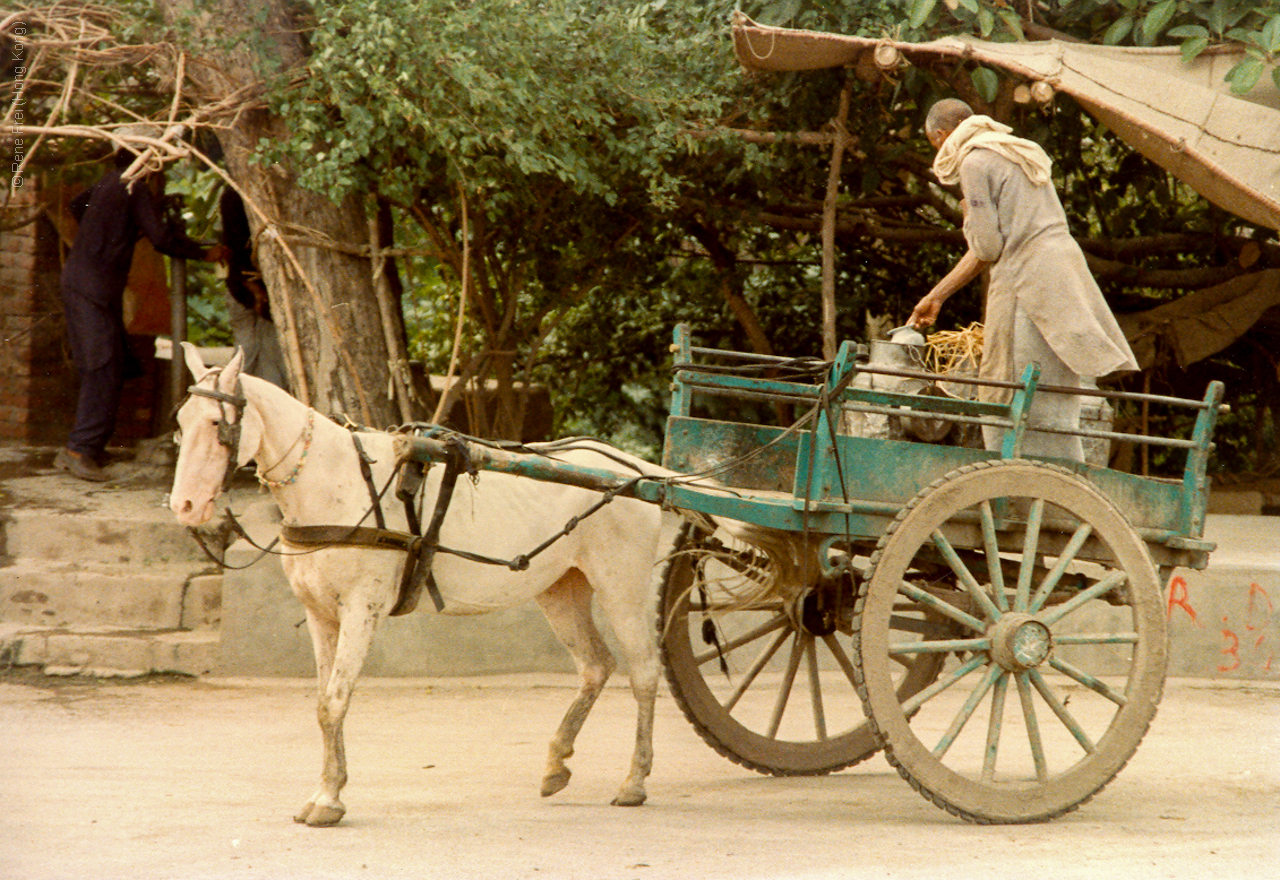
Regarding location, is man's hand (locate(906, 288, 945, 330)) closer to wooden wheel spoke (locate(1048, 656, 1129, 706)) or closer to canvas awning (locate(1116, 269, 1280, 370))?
wooden wheel spoke (locate(1048, 656, 1129, 706))

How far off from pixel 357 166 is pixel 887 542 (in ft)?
12.8

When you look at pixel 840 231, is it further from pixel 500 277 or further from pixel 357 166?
pixel 357 166

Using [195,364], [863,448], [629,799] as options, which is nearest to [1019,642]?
[863,448]

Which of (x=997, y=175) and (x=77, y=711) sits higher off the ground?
(x=997, y=175)

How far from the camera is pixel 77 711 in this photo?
19.6ft

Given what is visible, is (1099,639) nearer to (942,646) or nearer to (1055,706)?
(1055,706)

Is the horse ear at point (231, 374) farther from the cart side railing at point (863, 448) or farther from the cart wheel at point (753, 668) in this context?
the cart wheel at point (753, 668)

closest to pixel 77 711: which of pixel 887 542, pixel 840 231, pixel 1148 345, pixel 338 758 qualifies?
pixel 338 758

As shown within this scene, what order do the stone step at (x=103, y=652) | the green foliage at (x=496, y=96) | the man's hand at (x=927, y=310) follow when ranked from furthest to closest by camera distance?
the stone step at (x=103, y=652) < the green foliage at (x=496, y=96) < the man's hand at (x=927, y=310)

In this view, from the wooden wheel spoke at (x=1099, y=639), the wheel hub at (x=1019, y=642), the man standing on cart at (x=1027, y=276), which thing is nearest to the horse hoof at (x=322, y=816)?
the wheel hub at (x=1019, y=642)

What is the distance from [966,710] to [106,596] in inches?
184

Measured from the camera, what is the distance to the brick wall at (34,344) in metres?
8.77

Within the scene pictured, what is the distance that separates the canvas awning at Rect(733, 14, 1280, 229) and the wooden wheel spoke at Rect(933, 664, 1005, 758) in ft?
10.5

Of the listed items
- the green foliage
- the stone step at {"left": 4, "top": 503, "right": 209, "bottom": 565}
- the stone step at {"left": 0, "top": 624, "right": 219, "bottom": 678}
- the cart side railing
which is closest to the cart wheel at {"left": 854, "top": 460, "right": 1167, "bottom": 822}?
the cart side railing
